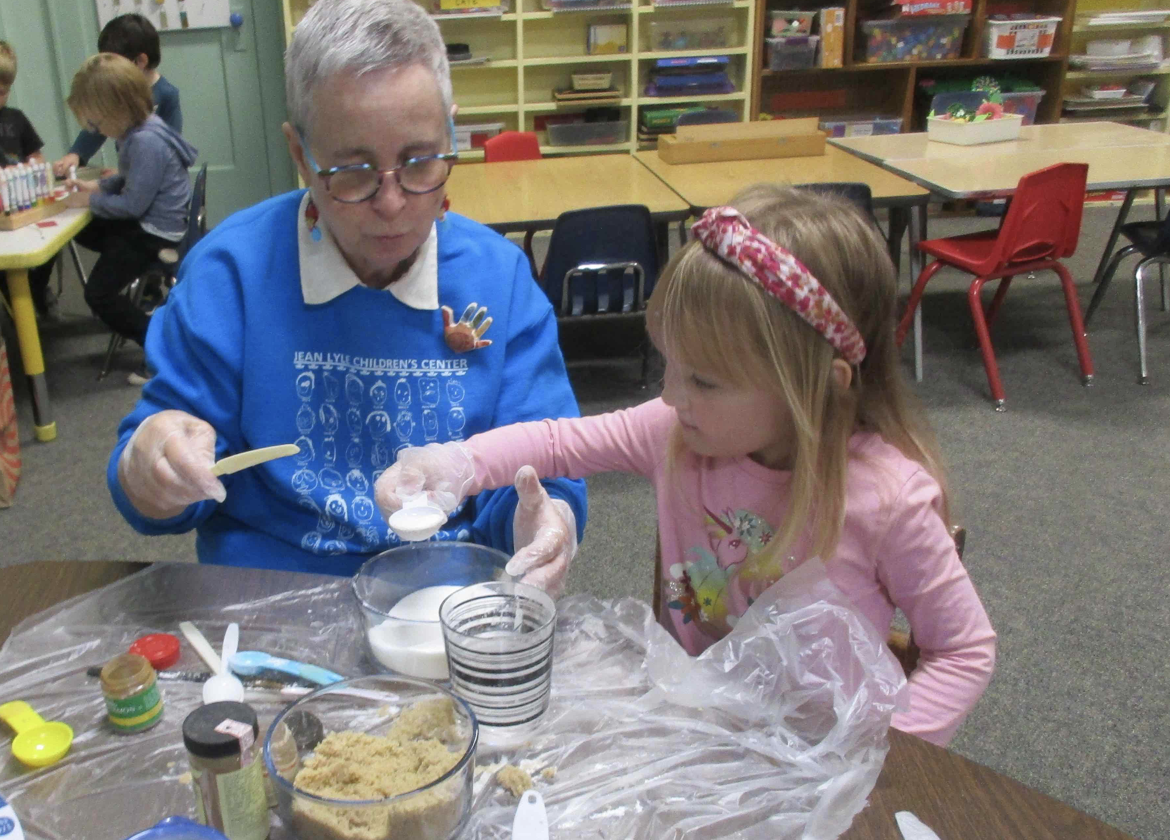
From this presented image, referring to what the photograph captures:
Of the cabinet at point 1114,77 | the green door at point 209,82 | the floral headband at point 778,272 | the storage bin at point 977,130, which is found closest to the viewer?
the floral headband at point 778,272

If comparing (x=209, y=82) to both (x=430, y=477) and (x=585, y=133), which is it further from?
(x=430, y=477)

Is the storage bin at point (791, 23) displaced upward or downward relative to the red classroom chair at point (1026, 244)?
upward

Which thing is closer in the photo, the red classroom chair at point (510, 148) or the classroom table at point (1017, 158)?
the classroom table at point (1017, 158)

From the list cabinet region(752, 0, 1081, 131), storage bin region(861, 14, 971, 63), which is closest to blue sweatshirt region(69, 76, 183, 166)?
cabinet region(752, 0, 1081, 131)

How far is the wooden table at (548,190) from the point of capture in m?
2.76

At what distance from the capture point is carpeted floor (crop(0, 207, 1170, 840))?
5.76 ft

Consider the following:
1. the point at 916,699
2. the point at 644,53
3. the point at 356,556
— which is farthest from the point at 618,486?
the point at 644,53

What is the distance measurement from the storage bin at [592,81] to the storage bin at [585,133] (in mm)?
198

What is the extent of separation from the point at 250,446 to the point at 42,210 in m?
2.45

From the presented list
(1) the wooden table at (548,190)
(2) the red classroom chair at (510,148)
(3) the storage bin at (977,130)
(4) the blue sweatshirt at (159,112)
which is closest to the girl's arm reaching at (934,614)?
(1) the wooden table at (548,190)

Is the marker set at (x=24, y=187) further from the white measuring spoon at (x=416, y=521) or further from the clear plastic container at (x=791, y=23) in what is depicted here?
the clear plastic container at (x=791, y=23)

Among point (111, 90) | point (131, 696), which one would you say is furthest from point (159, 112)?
point (131, 696)

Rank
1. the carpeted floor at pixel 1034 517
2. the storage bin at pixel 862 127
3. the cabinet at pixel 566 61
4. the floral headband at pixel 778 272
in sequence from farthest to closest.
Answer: the storage bin at pixel 862 127
the cabinet at pixel 566 61
the carpeted floor at pixel 1034 517
the floral headband at pixel 778 272

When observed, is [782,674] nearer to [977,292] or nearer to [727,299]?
[727,299]
